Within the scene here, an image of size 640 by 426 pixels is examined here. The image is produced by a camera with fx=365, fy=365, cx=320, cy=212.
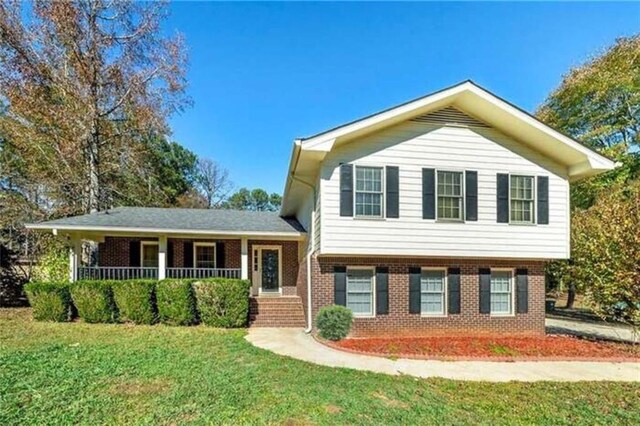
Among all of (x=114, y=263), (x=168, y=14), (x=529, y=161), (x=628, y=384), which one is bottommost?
(x=628, y=384)

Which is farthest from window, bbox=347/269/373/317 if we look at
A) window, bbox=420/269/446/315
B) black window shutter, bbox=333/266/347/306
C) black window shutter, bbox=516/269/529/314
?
black window shutter, bbox=516/269/529/314

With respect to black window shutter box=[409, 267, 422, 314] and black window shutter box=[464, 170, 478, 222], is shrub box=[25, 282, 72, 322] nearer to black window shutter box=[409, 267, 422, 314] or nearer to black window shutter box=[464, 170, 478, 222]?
black window shutter box=[409, 267, 422, 314]

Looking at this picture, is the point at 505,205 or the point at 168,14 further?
the point at 168,14

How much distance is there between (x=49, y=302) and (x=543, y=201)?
15.1 m

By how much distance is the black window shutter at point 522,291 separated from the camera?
10875 mm

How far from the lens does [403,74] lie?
13.7 m

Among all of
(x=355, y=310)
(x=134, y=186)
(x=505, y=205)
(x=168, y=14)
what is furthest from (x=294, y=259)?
(x=168, y=14)

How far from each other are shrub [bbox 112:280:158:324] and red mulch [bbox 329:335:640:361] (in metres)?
5.83

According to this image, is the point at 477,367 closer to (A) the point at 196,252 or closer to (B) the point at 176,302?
(B) the point at 176,302

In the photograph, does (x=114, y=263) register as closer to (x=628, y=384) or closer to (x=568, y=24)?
(x=628, y=384)

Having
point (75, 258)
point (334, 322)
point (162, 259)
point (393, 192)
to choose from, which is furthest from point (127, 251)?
point (393, 192)

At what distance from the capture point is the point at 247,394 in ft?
17.3

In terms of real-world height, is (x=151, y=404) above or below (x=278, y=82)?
below

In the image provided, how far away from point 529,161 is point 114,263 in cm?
1514
